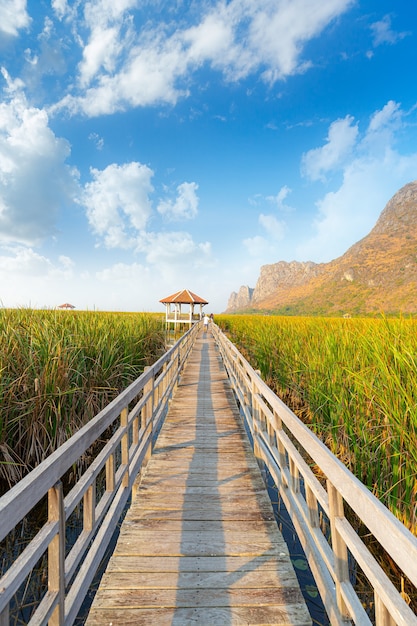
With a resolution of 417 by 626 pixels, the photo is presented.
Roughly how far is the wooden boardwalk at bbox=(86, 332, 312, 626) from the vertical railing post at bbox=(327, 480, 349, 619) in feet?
1.55

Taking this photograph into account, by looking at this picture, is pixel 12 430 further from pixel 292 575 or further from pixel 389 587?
pixel 389 587

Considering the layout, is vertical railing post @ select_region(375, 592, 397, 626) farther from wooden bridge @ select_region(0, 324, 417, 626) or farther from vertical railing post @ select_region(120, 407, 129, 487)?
vertical railing post @ select_region(120, 407, 129, 487)

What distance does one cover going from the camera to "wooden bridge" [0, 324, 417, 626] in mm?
1104

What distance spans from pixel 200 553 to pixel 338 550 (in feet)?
4.07

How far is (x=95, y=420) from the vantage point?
188 cm

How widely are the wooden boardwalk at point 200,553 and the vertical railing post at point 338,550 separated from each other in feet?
1.55

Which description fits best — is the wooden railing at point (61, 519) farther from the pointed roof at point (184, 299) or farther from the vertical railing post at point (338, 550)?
the pointed roof at point (184, 299)

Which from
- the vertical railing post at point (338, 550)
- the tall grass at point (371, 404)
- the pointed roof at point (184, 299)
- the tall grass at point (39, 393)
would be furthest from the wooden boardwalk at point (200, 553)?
the pointed roof at point (184, 299)

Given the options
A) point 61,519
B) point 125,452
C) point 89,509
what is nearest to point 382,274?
point 125,452

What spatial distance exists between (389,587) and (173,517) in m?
2.14

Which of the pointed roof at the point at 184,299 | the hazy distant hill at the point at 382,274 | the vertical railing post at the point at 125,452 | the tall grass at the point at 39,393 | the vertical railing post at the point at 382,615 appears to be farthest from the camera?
the hazy distant hill at the point at 382,274

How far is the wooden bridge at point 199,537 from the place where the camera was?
1104mm

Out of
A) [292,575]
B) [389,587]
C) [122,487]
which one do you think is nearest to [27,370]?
[122,487]

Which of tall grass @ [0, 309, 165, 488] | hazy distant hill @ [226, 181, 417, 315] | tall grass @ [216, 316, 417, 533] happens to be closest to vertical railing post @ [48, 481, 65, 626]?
tall grass @ [0, 309, 165, 488]
